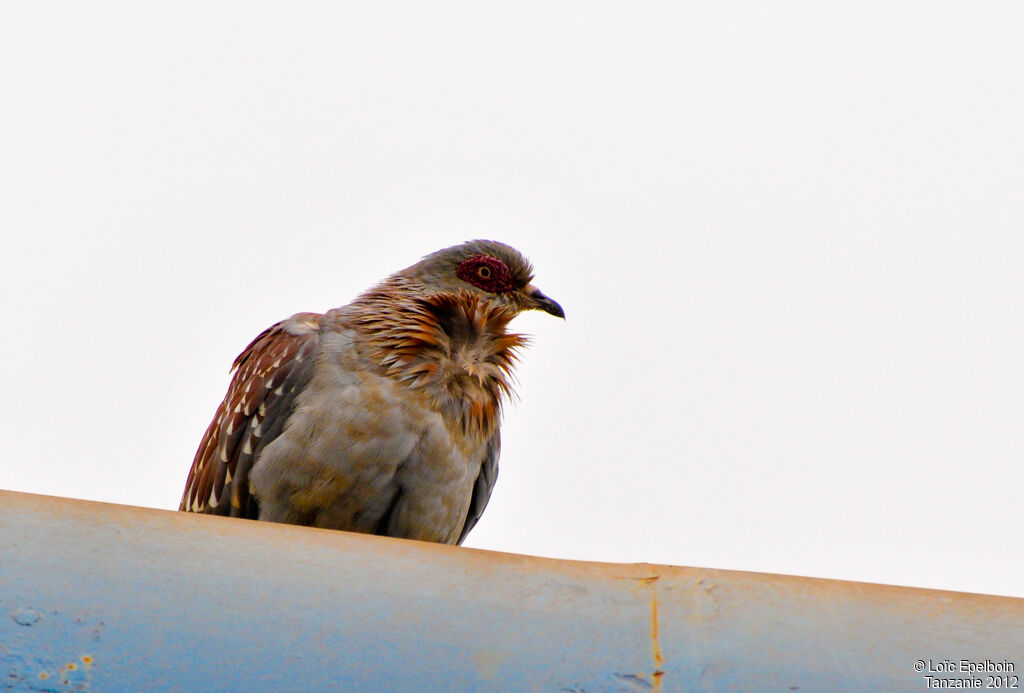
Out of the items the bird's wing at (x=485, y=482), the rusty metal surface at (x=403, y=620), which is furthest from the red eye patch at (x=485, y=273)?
the rusty metal surface at (x=403, y=620)

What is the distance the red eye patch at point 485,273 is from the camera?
5.91 m

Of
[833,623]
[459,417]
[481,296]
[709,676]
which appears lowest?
[709,676]

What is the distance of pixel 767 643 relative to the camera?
2521 mm

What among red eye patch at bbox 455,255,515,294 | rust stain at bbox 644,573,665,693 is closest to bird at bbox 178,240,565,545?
red eye patch at bbox 455,255,515,294

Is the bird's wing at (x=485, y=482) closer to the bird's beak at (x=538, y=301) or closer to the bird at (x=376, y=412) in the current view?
the bird at (x=376, y=412)

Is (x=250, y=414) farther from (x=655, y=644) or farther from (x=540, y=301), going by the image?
(x=655, y=644)

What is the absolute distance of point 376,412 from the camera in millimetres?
5004

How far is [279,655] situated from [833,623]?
128cm

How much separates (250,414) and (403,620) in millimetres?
3034

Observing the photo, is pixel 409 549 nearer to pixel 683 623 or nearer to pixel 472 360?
pixel 683 623

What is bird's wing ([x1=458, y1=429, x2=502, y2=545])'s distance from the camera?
583cm

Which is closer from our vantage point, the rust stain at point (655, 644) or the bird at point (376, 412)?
the rust stain at point (655, 644)

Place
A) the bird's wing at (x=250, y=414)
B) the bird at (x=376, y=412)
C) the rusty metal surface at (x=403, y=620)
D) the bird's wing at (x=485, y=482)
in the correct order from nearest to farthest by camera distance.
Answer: the rusty metal surface at (x=403, y=620), the bird at (x=376, y=412), the bird's wing at (x=250, y=414), the bird's wing at (x=485, y=482)

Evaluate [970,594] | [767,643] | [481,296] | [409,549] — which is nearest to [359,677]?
[409,549]
